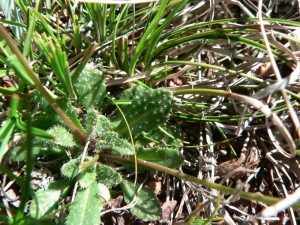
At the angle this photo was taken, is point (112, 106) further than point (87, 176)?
Yes

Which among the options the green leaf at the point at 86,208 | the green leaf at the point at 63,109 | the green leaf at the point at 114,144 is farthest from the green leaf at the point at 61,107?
the green leaf at the point at 86,208

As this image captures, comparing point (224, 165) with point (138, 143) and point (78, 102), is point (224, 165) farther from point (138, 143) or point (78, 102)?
point (78, 102)

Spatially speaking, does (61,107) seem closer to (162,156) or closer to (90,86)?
(90,86)

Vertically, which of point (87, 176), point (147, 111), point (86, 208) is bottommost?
point (86, 208)

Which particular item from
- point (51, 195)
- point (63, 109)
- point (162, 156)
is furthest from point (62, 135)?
point (162, 156)

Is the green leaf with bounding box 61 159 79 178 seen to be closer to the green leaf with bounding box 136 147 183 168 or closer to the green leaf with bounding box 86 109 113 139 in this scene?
the green leaf with bounding box 86 109 113 139

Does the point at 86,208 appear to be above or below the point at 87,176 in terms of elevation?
below

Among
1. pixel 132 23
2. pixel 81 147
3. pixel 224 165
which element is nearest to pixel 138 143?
pixel 81 147
